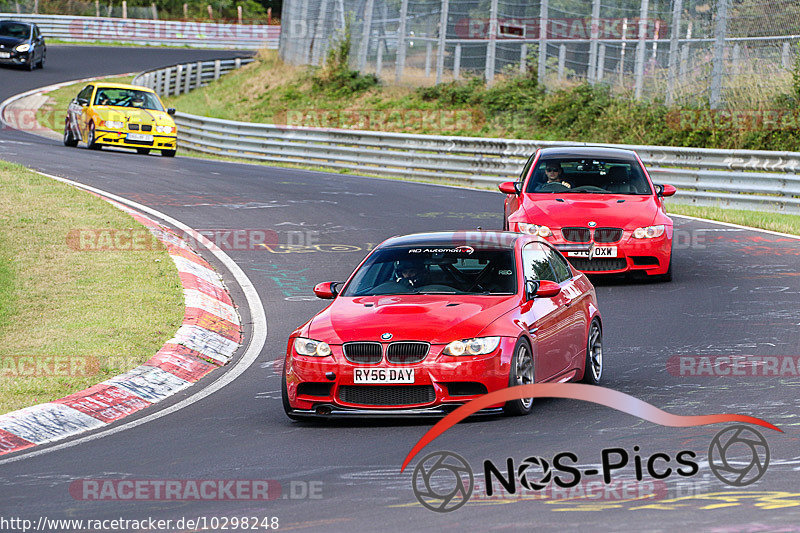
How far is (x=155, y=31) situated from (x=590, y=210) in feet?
185

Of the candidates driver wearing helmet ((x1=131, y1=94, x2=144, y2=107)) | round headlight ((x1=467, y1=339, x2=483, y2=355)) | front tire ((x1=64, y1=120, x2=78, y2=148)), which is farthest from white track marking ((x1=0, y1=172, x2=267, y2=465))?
front tire ((x1=64, y1=120, x2=78, y2=148))

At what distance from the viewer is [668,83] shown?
2980 cm

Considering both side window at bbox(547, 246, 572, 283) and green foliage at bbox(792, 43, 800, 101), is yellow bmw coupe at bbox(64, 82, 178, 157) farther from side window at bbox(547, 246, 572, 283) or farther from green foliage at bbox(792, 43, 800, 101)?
side window at bbox(547, 246, 572, 283)

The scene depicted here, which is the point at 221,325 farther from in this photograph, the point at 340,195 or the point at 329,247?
the point at 340,195

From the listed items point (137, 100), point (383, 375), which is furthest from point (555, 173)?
point (137, 100)

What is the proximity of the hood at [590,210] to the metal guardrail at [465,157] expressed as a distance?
24.8ft

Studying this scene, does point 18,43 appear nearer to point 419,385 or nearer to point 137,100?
point 137,100

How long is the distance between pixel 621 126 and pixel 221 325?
20.3m

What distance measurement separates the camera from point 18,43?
168 ft

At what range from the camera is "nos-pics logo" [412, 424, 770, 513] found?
6395 millimetres

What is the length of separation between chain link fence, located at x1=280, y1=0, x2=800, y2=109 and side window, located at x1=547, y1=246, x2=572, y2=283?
17.8 meters

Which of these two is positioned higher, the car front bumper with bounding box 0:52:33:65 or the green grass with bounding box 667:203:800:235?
the car front bumper with bounding box 0:52:33:65

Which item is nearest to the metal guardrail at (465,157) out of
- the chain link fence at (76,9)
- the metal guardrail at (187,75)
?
the metal guardrail at (187,75)

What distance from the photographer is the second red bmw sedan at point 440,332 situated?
8.44 metres
